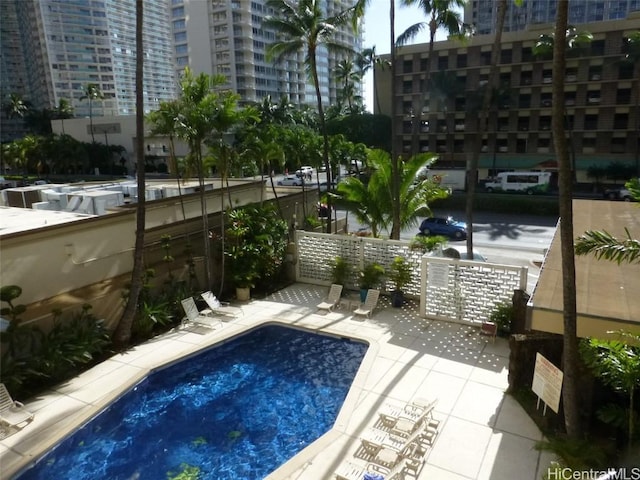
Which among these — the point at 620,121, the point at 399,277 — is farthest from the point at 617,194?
the point at 399,277

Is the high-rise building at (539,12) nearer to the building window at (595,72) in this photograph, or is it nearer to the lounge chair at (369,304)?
the building window at (595,72)

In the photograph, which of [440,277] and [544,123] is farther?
[544,123]

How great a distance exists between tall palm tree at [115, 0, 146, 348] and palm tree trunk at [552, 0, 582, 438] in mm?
9208

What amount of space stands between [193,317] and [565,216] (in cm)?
1042

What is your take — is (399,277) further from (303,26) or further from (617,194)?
(617,194)

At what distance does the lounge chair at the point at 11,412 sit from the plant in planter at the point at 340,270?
9.11 m

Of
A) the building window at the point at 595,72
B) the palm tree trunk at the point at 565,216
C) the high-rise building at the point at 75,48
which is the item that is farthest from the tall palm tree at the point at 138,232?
the high-rise building at the point at 75,48

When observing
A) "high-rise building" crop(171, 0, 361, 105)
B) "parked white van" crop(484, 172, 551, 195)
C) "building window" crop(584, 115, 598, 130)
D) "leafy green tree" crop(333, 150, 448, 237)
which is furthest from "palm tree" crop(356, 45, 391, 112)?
"leafy green tree" crop(333, 150, 448, 237)

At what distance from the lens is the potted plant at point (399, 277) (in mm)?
13451

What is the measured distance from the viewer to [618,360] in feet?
19.1

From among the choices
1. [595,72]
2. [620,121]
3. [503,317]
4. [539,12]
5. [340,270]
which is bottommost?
[503,317]

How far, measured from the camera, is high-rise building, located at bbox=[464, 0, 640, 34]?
89688 millimetres

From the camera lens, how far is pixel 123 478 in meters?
7.05

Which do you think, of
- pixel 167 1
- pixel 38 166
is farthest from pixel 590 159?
pixel 167 1
